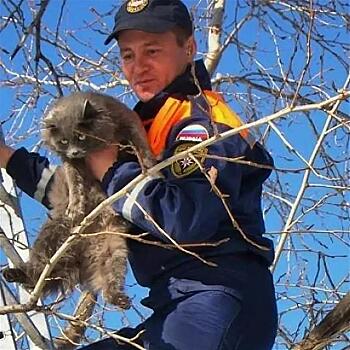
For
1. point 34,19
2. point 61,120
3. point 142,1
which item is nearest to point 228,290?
point 61,120

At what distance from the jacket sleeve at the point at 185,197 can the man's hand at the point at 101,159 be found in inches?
9.0

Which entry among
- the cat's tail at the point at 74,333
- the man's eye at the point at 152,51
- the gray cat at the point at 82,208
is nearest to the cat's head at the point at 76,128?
the gray cat at the point at 82,208

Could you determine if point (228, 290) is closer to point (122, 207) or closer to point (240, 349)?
point (240, 349)

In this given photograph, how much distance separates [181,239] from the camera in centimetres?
241

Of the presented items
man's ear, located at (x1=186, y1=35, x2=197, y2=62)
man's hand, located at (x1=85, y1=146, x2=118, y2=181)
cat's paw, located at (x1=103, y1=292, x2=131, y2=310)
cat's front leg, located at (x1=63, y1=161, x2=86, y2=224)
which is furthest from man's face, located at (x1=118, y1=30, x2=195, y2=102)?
cat's paw, located at (x1=103, y1=292, x2=131, y2=310)

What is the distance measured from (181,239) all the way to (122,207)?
21 cm

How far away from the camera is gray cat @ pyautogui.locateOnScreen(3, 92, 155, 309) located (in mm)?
2855

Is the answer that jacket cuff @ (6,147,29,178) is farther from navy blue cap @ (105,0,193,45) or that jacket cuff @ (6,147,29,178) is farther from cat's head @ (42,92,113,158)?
navy blue cap @ (105,0,193,45)

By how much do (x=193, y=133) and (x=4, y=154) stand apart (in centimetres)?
85

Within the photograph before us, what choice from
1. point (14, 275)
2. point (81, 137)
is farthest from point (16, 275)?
point (81, 137)

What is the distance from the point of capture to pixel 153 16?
2.77 metres

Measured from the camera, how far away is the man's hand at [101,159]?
2758 mm

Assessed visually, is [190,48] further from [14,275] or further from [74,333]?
[74,333]

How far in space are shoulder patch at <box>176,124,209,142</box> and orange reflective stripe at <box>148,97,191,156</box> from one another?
8cm
